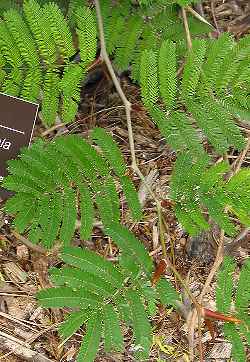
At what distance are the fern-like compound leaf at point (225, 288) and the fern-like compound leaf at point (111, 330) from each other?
1.08 feet

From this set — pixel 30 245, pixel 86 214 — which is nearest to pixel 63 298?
pixel 86 214

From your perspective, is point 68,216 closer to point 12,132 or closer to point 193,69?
point 12,132

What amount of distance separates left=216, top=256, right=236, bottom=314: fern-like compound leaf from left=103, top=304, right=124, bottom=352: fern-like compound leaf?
1.08 feet

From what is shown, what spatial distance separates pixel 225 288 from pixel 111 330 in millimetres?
380

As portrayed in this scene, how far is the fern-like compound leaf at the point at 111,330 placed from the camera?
1.55 meters

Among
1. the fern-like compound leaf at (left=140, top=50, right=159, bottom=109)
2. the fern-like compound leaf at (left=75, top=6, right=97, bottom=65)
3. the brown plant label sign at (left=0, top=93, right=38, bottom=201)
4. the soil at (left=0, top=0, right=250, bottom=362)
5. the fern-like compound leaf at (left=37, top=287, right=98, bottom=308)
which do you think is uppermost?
the fern-like compound leaf at (left=75, top=6, right=97, bottom=65)

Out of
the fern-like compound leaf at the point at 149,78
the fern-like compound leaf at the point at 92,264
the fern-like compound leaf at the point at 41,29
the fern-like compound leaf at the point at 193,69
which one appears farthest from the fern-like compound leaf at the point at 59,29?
the fern-like compound leaf at the point at 92,264

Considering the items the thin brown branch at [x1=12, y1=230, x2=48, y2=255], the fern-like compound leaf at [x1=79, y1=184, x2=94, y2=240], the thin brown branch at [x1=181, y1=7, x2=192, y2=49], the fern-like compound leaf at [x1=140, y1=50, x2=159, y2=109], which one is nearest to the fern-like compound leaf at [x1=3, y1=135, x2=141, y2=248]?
the fern-like compound leaf at [x1=79, y1=184, x2=94, y2=240]

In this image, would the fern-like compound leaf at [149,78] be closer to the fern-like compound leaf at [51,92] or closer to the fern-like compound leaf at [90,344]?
A: the fern-like compound leaf at [51,92]

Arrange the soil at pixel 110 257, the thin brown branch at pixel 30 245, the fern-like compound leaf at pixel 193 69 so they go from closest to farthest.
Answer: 1. the fern-like compound leaf at pixel 193 69
2. the soil at pixel 110 257
3. the thin brown branch at pixel 30 245

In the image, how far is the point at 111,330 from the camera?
1559 mm

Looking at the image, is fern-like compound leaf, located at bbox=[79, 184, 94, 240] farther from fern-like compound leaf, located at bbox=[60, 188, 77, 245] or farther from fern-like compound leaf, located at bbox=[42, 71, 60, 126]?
fern-like compound leaf, located at bbox=[42, 71, 60, 126]

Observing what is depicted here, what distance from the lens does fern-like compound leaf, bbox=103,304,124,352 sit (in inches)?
61.0

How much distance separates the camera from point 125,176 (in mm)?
1854
